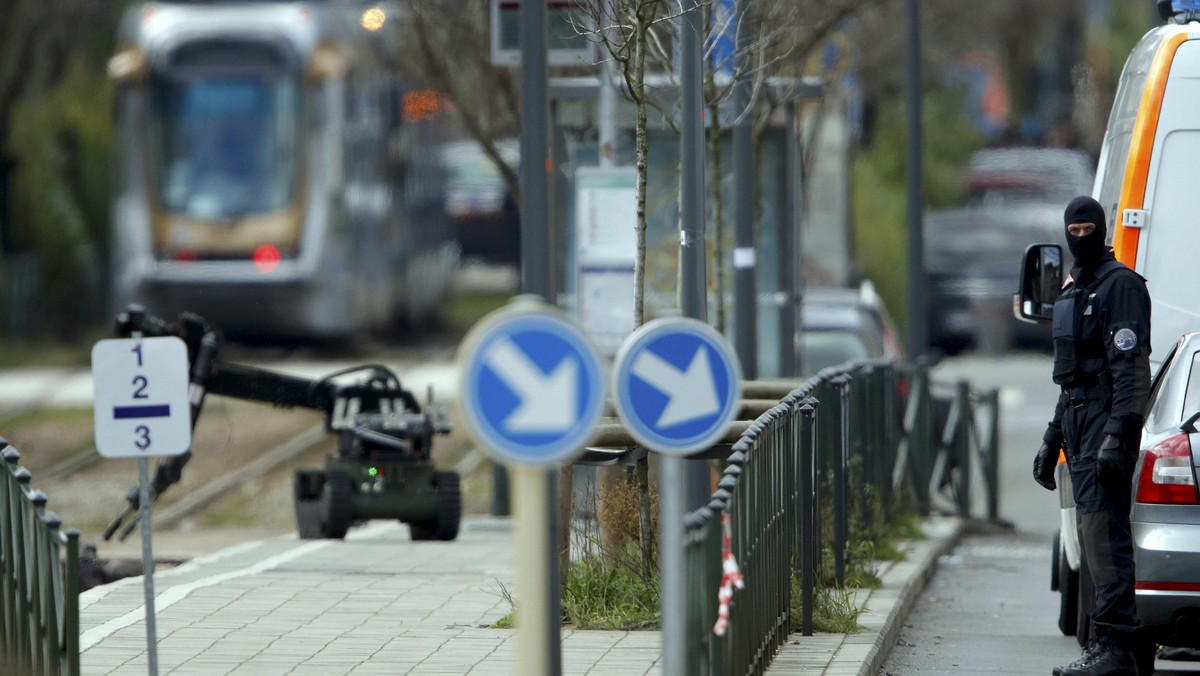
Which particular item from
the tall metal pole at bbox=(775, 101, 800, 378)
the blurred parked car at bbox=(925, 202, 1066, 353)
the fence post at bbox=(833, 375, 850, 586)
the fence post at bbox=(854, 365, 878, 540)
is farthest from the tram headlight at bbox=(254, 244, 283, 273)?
the fence post at bbox=(833, 375, 850, 586)

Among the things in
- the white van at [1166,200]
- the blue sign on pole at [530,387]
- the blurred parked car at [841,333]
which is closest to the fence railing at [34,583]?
the blue sign on pole at [530,387]

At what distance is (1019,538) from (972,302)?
1342 cm

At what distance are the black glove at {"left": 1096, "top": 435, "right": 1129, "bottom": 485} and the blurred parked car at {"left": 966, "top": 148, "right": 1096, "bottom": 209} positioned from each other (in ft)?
105

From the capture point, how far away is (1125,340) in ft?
27.8

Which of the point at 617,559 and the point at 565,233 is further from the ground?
the point at 565,233

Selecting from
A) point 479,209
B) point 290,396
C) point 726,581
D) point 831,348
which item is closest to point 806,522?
point 726,581

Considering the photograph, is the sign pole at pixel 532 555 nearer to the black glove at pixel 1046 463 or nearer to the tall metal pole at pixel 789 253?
the black glove at pixel 1046 463

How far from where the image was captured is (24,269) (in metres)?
29.0

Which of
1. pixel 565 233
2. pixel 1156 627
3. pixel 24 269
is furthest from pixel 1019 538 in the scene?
pixel 24 269

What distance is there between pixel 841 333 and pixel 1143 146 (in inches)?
309

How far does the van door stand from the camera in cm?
1029

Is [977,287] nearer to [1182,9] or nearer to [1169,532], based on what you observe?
[1182,9]

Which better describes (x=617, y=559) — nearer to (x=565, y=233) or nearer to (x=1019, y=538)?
(x=565, y=233)

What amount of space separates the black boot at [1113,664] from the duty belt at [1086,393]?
36.5 inches
